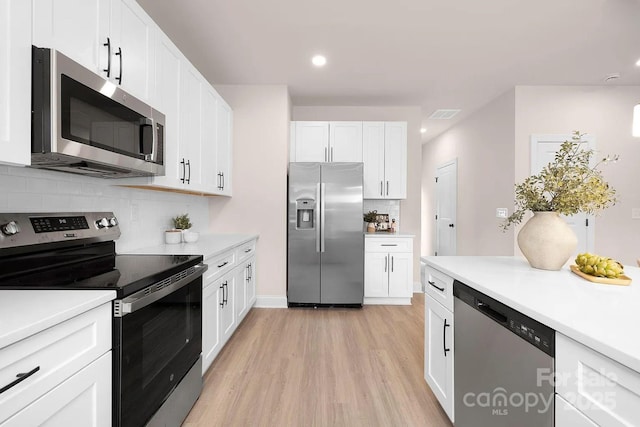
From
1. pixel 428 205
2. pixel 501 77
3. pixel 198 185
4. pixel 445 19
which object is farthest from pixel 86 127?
pixel 428 205

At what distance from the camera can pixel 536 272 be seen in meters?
1.54

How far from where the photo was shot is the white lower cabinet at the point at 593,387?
68cm

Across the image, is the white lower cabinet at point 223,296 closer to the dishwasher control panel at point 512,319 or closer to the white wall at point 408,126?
the dishwasher control panel at point 512,319

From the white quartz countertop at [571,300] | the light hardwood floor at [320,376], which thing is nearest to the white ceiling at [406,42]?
the white quartz countertop at [571,300]

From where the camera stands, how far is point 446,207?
6.07 m

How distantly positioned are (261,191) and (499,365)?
3.11 metres

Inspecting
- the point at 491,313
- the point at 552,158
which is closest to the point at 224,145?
the point at 491,313

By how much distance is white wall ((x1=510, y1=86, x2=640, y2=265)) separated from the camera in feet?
12.8

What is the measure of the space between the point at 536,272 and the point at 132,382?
1941 mm

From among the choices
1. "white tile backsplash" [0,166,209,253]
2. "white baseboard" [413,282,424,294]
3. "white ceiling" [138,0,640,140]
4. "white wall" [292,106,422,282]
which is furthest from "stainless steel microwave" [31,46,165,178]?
"white baseboard" [413,282,424,294]

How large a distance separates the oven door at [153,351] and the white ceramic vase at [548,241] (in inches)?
74.9

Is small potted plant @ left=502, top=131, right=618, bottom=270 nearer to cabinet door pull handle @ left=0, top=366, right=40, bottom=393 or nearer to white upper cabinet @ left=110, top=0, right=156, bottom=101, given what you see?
cabinet door pull handle @ left=0, top=366, right=40, bottom=393

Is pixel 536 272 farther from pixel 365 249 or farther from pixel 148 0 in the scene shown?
pixel 148 0

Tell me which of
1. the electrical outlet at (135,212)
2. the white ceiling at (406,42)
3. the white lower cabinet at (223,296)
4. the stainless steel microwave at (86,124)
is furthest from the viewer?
the white ceiling at (406,42)
